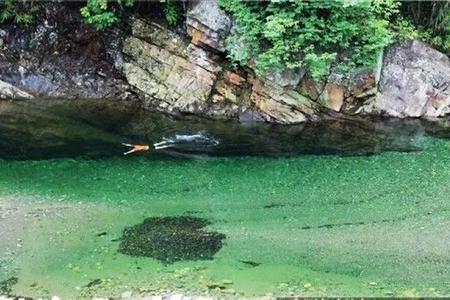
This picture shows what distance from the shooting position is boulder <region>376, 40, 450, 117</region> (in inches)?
568

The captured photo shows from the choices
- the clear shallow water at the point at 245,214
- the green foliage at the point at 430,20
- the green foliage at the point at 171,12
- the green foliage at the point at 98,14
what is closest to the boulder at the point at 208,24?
the green foliage at the point at 171,12

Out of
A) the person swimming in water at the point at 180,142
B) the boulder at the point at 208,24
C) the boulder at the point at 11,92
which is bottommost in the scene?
the person swimming in water at the point at 180,142

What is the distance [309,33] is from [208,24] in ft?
8.63

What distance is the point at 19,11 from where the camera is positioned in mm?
16203

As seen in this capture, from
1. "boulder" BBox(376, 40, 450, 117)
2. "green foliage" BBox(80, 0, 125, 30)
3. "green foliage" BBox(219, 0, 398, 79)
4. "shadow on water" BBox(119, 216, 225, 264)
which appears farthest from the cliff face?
"shadow on water" BBox(119, 216, 225, 264)

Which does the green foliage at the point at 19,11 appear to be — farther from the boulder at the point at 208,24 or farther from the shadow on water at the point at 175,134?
the boulder at the point at 208,24

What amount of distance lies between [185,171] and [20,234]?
→ 372cm

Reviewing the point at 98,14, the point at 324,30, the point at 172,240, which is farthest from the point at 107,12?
the point at 172,240

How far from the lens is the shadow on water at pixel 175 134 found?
1342cm

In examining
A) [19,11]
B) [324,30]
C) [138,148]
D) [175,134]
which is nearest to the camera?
[138,148]

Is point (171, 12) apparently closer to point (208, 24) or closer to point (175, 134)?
point (208, 24)

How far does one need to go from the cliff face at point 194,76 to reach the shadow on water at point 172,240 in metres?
5.03

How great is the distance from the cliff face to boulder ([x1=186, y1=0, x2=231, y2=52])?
0.08 ft

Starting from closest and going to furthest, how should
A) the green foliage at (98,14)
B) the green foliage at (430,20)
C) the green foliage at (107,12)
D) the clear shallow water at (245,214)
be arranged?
1. the clear shallow water at (245,214)
2. the green foliage at (430,20)
3. the green foliage at (107,12)
4. the green foliage at (98,14)
